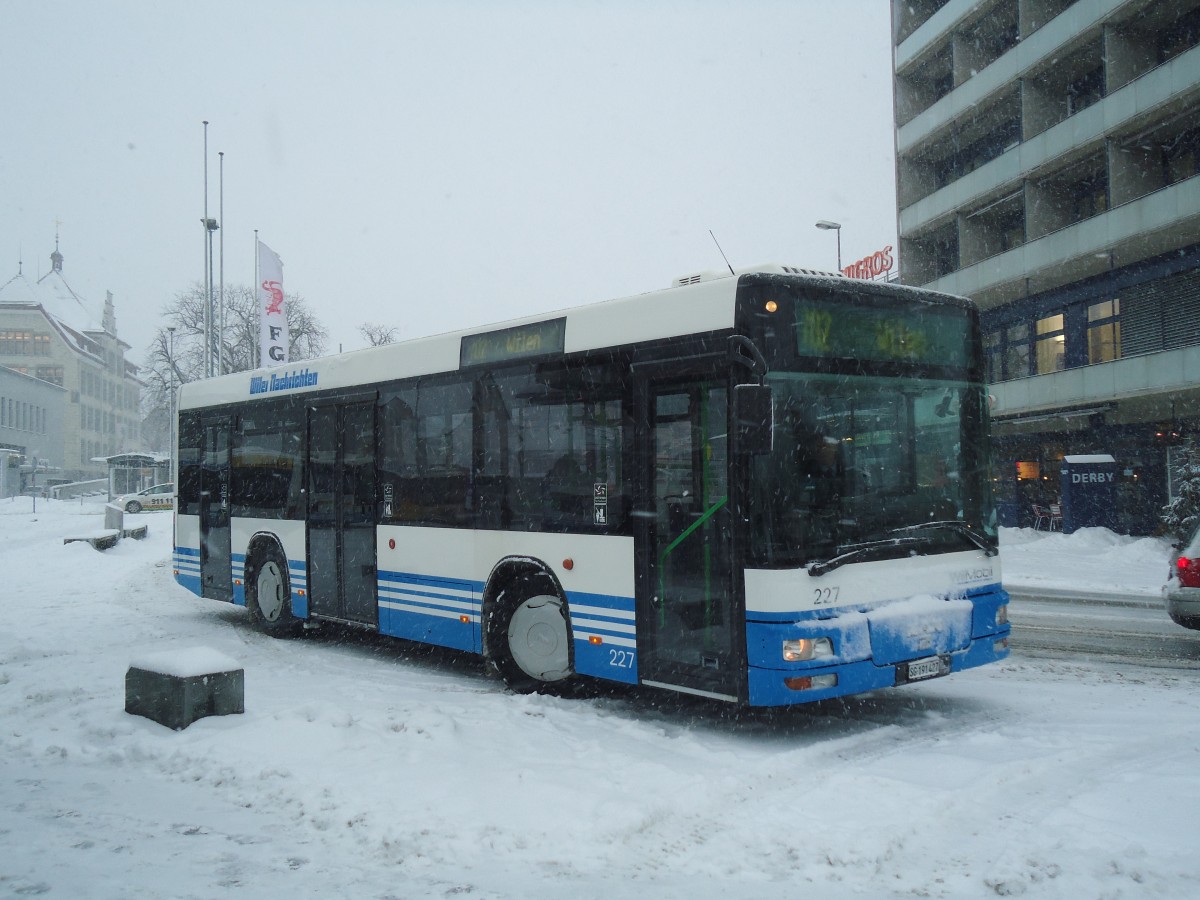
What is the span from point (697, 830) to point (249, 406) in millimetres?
9373

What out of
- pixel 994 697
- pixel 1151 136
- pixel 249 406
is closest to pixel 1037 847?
pixel 994 697

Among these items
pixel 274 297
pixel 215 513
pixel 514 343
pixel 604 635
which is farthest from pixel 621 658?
pixel 274 297

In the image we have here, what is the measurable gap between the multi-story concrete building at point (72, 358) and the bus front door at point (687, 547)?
3600 inches

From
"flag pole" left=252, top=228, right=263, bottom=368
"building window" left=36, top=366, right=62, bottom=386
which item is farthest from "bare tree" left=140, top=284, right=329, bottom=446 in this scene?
"building window" left=36, top=366, right=62, bottom=386

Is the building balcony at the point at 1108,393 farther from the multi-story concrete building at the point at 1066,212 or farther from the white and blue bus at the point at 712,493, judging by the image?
the white and blue bus at the point at 712,493

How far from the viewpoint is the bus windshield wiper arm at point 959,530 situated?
687 centimetres

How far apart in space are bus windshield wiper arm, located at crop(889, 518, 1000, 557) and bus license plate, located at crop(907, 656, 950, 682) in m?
0.90

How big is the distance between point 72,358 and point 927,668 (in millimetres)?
106287

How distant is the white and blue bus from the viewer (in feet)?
21.3

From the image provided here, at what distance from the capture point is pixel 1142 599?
15.6 metres

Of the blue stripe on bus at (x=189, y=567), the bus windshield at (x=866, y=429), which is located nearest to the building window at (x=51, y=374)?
the blue stripe on bus at (x=189, y=567)

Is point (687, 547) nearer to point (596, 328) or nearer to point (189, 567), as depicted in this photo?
point (596, 328)

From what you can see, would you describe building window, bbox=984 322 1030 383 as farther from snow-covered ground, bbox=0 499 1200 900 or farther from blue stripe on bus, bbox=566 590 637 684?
blue stripe on bus, bbox=566 590 637 684

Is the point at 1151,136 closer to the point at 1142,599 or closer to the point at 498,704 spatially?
the point at 1142,599
